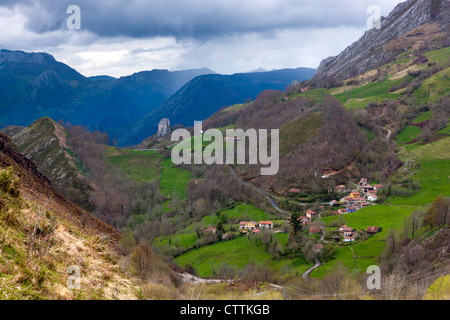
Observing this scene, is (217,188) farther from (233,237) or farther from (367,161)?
(367,161)

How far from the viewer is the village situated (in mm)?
55219

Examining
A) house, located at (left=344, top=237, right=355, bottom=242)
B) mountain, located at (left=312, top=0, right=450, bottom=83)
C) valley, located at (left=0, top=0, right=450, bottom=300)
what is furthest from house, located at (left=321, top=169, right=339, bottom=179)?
mountain, located at (left=312, top=0, right=450, bottom=83)

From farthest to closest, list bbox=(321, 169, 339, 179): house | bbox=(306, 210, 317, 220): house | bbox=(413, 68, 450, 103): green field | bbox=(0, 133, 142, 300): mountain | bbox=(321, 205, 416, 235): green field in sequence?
bbox=(413, 68, 450, 103): green field
bbox=(321, 169, 339, 179): house
bbox=(306, 210, 317, 220): house
bbox=(321, 205, 416, 235): green field
bbox=(0, 133, 142, 300): mountain

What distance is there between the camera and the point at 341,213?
68188 millimetres

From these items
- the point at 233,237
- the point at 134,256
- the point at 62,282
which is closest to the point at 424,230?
the point at 233,237

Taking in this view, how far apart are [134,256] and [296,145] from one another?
91.6 m

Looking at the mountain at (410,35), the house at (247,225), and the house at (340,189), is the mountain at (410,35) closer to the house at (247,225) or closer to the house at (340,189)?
the house at (340,189)

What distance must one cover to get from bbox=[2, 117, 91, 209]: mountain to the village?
3046 cm

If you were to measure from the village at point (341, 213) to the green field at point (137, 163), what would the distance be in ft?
159

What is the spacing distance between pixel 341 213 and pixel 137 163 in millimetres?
77836

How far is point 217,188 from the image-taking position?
3632 inches

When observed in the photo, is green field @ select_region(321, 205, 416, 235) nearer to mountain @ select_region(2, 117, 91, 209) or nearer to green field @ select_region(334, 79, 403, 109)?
mountain @ select_region(2, 117, 91, 209)

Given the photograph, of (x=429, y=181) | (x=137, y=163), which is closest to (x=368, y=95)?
(x=429, y=181)

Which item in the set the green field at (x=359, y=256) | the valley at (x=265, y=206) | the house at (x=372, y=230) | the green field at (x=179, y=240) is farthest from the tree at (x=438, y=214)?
the green field at (x=179, y=240)
